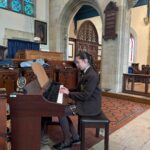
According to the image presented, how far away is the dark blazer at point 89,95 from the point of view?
7.18ft

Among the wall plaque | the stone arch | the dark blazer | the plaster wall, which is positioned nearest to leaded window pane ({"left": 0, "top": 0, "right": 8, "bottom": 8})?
the plaster wall

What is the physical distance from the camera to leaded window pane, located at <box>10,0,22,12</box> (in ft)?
24.5

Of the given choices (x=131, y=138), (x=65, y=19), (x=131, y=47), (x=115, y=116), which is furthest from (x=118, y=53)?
(x=131, y=47)

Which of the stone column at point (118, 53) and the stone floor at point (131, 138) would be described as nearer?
the stone floor at point (131, 138)

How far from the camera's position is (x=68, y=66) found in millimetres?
5777

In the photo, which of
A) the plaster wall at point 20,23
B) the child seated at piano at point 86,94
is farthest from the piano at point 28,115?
the plaster wall at point 20,23

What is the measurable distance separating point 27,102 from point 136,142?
1730mm

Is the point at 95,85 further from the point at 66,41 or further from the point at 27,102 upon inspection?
the point at 66,41

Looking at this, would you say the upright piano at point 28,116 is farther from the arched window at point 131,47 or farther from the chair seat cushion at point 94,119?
the arched window at point 131,47

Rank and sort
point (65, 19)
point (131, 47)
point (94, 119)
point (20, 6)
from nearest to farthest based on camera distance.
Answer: point (94, 119)
point (20, 6)
point (65, 19)
point (131, 47)

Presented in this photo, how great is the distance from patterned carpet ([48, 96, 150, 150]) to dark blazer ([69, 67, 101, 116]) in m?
0.60

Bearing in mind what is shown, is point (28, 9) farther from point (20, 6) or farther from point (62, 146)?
point (62, 146)

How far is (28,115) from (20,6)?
22.6ft

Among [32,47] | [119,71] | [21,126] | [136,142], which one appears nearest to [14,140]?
[21,126]
